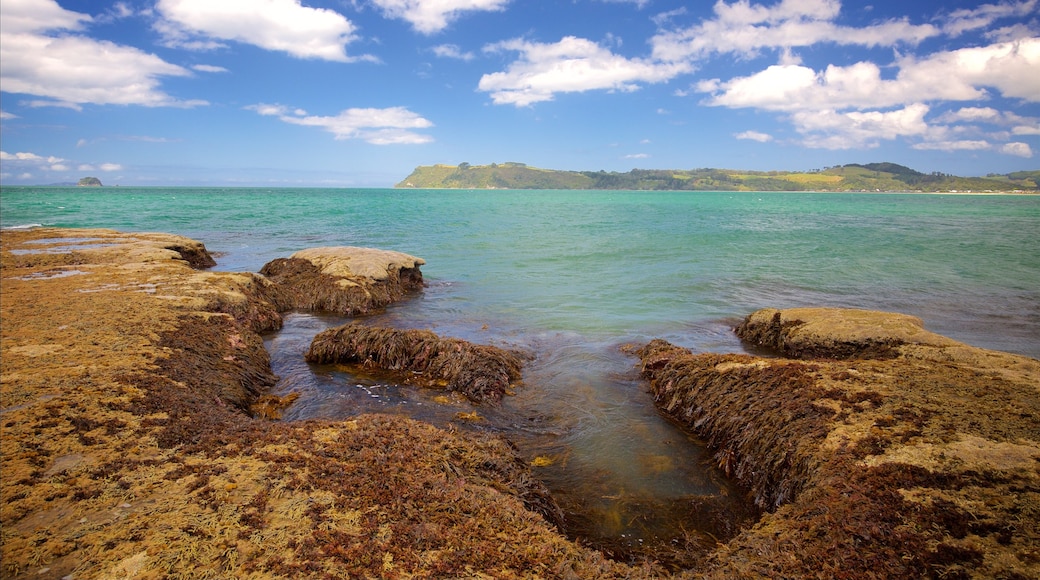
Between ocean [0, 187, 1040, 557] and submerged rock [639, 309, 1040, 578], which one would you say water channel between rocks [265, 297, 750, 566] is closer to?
ocean [0, 187, 1040, 557]

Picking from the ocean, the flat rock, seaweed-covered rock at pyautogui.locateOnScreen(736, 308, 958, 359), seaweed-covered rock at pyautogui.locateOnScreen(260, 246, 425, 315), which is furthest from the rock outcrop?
the flat rock

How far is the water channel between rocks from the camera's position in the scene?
16.4 ft

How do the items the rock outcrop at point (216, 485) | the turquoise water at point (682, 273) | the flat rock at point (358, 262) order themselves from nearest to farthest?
the rock outcrop at point (216, 485), the turquoise water at point (682, 273), the flat rock at point (358, 262)

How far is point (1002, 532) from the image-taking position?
134 inches

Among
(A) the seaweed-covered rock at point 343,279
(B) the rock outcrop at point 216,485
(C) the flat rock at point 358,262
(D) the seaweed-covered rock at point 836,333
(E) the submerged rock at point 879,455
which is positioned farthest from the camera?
(C) the flat rock at point 358,262

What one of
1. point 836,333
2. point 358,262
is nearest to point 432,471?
point 836,333

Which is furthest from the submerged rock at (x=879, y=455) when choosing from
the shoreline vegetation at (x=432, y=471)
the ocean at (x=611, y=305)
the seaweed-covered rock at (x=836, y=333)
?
the ocean at (x=611, y=305)

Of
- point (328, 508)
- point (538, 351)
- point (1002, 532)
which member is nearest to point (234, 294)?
point (538, 351)

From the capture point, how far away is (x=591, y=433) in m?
7.04

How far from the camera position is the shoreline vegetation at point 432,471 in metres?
3.29

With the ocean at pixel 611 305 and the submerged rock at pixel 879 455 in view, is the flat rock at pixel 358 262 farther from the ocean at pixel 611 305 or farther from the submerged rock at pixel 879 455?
the submerged rock at pixel 879 455

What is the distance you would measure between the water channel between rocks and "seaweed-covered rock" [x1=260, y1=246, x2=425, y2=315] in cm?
297

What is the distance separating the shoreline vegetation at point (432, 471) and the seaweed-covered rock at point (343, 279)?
591 centimetres

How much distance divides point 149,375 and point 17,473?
2371 millimetres
